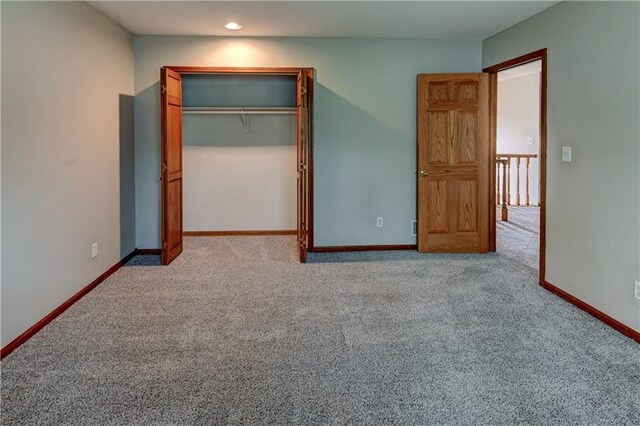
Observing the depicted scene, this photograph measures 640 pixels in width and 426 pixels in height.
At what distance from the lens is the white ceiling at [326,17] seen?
397 centimetres

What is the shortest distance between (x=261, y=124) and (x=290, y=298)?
126 inches

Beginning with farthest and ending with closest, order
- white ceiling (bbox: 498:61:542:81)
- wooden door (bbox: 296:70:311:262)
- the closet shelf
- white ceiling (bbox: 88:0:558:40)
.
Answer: white ceiling (bbox: 498:61:542:81) < the closet shelf < wooden door (bbox: 296:70:311:262) < white ceiling (bbox: 88:0:558:40)

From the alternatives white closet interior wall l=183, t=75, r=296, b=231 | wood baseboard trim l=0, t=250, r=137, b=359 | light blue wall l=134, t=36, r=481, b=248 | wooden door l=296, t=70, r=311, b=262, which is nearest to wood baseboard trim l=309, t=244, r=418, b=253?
light blue wall l=134, t=36, r=481, b=248

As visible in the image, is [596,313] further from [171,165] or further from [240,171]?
[240,171]

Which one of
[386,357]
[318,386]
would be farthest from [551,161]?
[318,386]

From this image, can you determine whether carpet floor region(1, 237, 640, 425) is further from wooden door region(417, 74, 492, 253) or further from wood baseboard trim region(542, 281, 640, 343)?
wooden door region(417, 74, 492, 253)

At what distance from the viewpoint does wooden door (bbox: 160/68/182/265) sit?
4684 millimetres

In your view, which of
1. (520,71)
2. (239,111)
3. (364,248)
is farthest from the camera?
(520,71)

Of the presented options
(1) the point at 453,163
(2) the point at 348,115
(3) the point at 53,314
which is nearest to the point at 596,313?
(1) the point at 453,163

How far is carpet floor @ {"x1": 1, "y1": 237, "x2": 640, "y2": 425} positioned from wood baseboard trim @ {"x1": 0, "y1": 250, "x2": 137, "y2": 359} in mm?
53

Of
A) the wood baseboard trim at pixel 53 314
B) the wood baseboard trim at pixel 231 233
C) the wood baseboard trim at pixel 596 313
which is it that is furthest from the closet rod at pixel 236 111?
the wood baseboard trim at pixel 596 313

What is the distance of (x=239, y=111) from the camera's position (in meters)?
5.98

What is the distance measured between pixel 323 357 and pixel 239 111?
13.2 feet

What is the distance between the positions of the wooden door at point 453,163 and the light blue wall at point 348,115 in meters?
0.19
